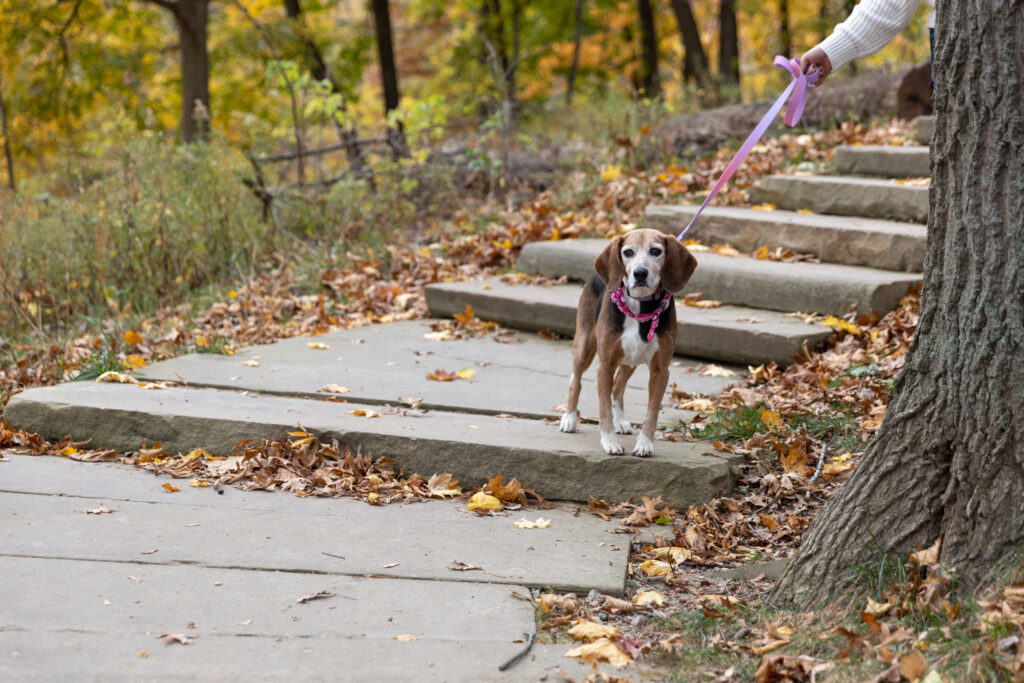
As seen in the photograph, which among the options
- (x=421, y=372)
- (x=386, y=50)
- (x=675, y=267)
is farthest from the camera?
(x=386, y=50)

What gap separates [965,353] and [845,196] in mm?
5347

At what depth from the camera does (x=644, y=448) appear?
4.39 m

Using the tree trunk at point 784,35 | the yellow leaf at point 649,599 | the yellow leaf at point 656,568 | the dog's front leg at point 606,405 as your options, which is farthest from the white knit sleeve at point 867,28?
the tree trunk at point 784,35

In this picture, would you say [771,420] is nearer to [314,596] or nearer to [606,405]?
[606,405]

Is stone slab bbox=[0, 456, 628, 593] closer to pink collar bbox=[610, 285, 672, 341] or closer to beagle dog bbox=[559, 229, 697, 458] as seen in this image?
beagle dog bbox=[559, 229, 697, 458]

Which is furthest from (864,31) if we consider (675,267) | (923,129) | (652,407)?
(923,129)

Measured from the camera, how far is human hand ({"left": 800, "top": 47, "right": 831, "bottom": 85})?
4.23 meters

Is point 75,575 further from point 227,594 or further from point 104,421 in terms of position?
point 104,421

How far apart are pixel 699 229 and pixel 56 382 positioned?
527cm

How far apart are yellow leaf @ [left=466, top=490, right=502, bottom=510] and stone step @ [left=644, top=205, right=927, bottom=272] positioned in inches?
159

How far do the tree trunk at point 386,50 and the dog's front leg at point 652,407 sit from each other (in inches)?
474

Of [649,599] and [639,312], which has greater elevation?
[639,312]

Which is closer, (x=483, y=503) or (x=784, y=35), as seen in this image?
(x=483, y=503)

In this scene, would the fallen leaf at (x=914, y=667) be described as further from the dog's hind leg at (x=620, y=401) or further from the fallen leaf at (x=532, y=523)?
the dog's hind leg at (x=620, y=401)
